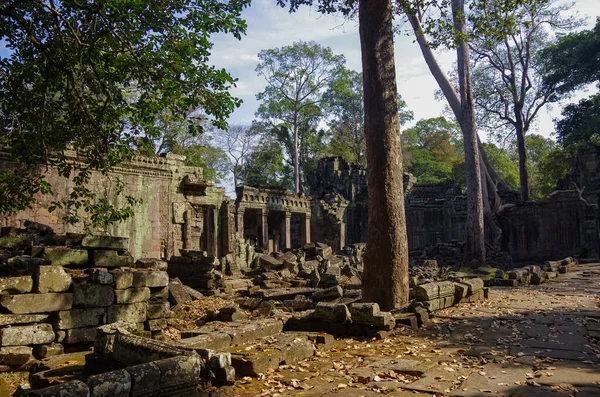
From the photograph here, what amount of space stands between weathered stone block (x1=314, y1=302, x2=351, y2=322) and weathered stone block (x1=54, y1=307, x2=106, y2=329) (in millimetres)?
3048

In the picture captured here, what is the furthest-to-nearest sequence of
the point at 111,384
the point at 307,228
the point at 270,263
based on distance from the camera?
the point at 307,228 < the point at 270,263 < the point at 111,384

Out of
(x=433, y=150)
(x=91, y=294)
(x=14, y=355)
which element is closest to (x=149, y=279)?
(x=91, y=294)

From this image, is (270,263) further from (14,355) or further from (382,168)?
(14,355)

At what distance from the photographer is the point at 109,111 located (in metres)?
7.48

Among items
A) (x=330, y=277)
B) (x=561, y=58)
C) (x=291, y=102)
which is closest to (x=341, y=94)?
(x=291, y=102)

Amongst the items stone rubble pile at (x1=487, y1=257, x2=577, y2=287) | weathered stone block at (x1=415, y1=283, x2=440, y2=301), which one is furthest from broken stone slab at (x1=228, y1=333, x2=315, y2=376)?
stone rubble pile at (x1=487, y1=257, x2=577, y2=287)

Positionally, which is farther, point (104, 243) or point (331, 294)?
point (331, 294)

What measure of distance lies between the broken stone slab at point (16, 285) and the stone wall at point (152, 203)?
710cm

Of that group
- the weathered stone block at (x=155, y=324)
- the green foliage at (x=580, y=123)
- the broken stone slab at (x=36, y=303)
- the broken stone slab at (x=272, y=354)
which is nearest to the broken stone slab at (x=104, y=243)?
the broken stone slab at (x=36, y=303)

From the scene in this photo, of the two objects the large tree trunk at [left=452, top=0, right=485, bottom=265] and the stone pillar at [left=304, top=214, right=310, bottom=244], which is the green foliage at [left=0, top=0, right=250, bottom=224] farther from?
the stone pillar at [left=304, top=214, right=310, bottom=244]

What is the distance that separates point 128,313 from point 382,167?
4.75 m

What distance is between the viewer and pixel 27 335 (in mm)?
5914

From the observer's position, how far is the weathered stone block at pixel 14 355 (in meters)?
5.50

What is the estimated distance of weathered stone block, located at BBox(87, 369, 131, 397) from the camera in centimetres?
323
